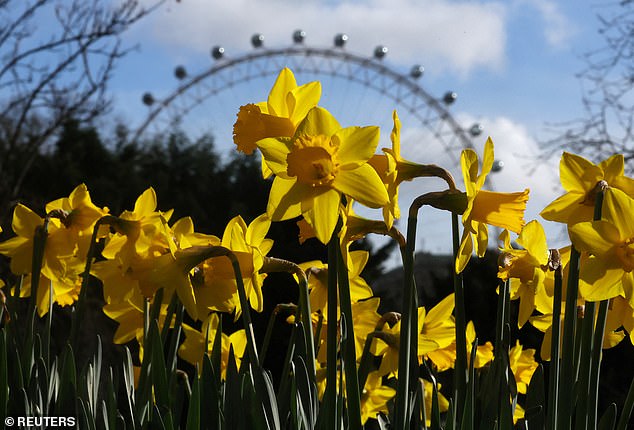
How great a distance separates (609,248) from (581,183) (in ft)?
0.58

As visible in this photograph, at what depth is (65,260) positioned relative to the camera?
1824 millimetres

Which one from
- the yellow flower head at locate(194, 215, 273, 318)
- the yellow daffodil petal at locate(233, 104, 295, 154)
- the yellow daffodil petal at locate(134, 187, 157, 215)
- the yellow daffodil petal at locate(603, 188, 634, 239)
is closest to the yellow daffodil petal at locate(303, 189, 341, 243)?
the yellow daffodil petal at locate(233, 104, 295, 154)

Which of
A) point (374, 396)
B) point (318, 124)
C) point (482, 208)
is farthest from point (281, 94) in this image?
point (374, 396)

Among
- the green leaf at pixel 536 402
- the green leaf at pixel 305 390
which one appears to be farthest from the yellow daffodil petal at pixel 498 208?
the green leaf at pixel 305 390

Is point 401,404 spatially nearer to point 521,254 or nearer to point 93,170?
point 521,254

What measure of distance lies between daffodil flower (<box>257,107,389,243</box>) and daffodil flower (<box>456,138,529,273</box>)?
0.47 feet

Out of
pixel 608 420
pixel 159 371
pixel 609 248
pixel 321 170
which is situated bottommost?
pixel 608 420

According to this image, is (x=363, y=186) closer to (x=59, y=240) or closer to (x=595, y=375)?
(x=595, y=375)

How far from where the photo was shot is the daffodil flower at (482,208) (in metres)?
1.15

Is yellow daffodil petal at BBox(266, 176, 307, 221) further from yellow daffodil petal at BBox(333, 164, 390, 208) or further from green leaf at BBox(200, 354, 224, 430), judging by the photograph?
green leaf at BBox(200, 354, 224, 430)

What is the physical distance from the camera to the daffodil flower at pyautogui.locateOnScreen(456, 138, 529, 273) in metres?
1.15

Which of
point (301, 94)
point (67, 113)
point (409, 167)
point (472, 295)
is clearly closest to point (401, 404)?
point (409, 167)

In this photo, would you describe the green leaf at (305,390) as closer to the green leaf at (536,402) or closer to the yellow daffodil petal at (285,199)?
the yellow daffodil petal at (285,199)

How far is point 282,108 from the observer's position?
1.24 meters
